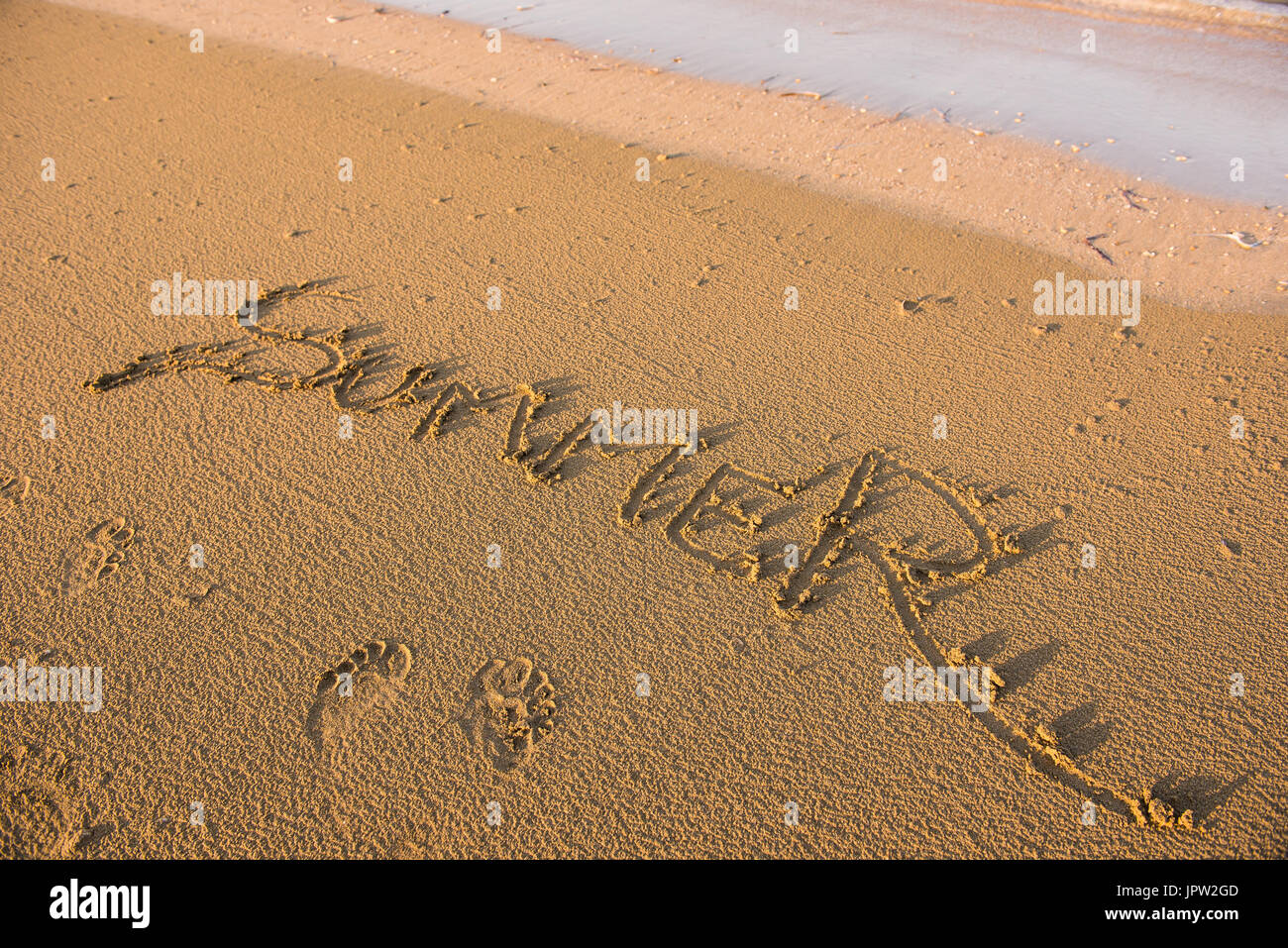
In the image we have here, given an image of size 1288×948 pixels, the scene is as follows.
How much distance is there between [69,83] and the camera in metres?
5.97

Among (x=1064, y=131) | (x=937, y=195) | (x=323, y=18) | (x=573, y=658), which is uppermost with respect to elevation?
(x=323, y=18)

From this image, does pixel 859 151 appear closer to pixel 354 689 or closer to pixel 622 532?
pixel 622 532

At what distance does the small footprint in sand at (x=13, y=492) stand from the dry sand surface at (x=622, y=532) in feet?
0.19

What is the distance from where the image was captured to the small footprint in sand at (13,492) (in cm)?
301

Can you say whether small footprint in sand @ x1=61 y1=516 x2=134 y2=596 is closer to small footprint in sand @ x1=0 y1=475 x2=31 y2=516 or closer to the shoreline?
small footprint in sand @ x1=0 y1=475 x2=31 y2=516

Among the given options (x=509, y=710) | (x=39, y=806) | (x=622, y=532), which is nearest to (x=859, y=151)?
(x=622, y=532)

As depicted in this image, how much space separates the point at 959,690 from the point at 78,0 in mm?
9539

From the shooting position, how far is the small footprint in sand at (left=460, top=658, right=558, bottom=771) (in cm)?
A: 236

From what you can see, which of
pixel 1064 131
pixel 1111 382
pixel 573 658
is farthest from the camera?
pixel 1064 131

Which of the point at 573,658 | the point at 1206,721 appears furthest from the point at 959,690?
the point at 573,658

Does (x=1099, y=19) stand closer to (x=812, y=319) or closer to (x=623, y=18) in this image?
(x=623, y=18)

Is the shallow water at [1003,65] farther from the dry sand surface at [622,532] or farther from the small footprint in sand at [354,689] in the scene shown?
the small footprint in sand at [354,689]

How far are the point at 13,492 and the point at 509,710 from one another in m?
2.18

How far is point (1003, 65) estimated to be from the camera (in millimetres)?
6207
